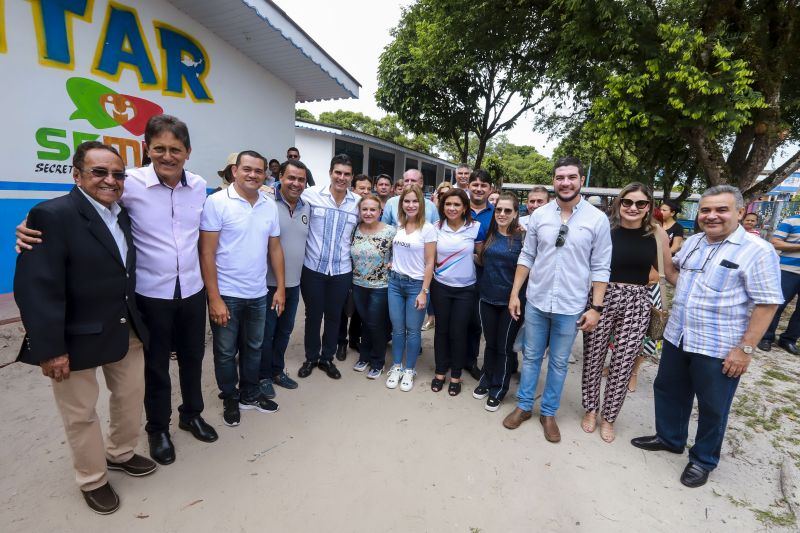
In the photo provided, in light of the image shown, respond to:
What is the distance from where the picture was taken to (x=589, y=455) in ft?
8.89

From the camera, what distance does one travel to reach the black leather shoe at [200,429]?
2.60 meters

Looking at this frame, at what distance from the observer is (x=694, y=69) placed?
546cm

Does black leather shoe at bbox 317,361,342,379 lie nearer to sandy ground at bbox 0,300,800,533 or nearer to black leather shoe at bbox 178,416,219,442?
sandy ground at bbox 0,300,800,533

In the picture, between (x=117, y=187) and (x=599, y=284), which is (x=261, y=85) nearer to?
(x=117, y=187)

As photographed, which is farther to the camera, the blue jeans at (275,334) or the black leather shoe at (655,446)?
the blue jeans at (275,334)

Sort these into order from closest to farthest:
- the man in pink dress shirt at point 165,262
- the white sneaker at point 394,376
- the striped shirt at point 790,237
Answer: the man in pink dress shirt at point 165,262 → the white sneaker at point 394,376 → the striped shirt at point 790,237

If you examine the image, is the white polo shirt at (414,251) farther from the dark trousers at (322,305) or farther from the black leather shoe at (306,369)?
the black leather shoe at (306,369)

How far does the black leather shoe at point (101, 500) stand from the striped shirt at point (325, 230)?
6.36ft

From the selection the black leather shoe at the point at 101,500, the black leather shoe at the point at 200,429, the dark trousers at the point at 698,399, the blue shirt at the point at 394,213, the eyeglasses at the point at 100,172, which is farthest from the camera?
the blue shirt at the point at 394,213

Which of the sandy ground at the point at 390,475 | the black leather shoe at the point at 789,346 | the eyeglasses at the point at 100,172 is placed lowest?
the sandy ground at the point at 390,475

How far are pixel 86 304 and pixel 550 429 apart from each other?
3.03 meters

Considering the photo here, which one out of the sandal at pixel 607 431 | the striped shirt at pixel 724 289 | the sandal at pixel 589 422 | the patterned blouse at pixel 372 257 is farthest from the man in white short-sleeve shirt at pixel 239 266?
the striped shirt at pixel 724 289

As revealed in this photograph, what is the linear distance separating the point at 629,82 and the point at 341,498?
689 cm

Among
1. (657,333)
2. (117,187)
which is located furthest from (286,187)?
(657,333)
